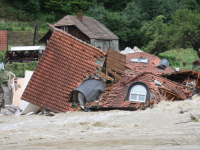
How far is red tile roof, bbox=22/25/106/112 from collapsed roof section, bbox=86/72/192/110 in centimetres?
153

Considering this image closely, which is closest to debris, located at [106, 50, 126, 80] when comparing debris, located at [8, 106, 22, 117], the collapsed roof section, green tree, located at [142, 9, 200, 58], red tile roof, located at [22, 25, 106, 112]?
red tile roof, located at [22, 25, 106, 112]

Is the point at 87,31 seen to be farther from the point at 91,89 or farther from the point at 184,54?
the point at 91,89

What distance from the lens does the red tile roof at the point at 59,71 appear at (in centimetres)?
1445

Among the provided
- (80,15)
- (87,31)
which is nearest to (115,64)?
(87,31)

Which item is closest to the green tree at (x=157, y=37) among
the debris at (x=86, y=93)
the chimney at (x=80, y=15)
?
the chimney at (x=80, y=15)

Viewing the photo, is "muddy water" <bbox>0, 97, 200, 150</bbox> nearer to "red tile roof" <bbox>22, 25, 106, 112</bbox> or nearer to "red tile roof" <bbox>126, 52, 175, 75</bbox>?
"red tile roof" <bbox>22, 25, 106, 112</bbox>

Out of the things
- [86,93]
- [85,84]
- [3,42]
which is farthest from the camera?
[3,42]

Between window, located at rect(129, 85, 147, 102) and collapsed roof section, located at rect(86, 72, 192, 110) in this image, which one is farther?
window, located at rect(129, 85, 147, 102)

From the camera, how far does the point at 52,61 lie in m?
15.5

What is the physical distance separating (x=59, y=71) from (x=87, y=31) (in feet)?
68.7

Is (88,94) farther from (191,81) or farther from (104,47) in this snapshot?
(104,47)

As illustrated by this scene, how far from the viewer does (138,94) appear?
14.2 m

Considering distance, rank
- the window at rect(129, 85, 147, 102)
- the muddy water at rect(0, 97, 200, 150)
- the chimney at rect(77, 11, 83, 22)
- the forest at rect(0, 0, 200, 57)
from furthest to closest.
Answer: the forest at rect(0, 0, 200, 57) → the chimney at rect(77, 11, 83, 22) → the window at rect(129, 85, 147, 102) → the muddy water at rect(0, 97, 200, 150)

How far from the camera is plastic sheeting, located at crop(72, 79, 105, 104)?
47.6 ft
